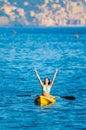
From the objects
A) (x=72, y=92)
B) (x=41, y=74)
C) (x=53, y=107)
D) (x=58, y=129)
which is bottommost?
(x=58, y=129)

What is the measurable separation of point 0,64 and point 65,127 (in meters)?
51.2

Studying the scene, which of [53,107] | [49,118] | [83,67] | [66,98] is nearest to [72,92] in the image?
[66,98]

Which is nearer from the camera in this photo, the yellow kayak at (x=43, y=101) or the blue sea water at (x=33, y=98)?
the blue sea water at (x=33, y=98)

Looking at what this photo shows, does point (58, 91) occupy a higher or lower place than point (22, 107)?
higher

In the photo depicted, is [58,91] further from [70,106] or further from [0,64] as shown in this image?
[0,64]

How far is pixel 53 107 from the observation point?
5128 cm

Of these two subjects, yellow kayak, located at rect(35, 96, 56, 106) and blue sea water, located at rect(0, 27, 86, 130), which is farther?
yellow kayak, located at rect(35, 96, 56, 106)

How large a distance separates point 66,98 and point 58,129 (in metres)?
12.3

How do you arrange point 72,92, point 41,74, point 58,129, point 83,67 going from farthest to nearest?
point 83,67, point 41,74, point 72,92, point 58,129

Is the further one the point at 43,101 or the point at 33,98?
the point at 33,98

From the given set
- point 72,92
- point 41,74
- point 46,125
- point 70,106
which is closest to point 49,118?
point 46,125

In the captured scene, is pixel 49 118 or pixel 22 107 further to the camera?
pixel 22 107

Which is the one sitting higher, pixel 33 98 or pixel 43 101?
pixel 33 98

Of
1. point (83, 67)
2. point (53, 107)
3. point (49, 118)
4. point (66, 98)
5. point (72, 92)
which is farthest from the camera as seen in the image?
point (83, 67)
